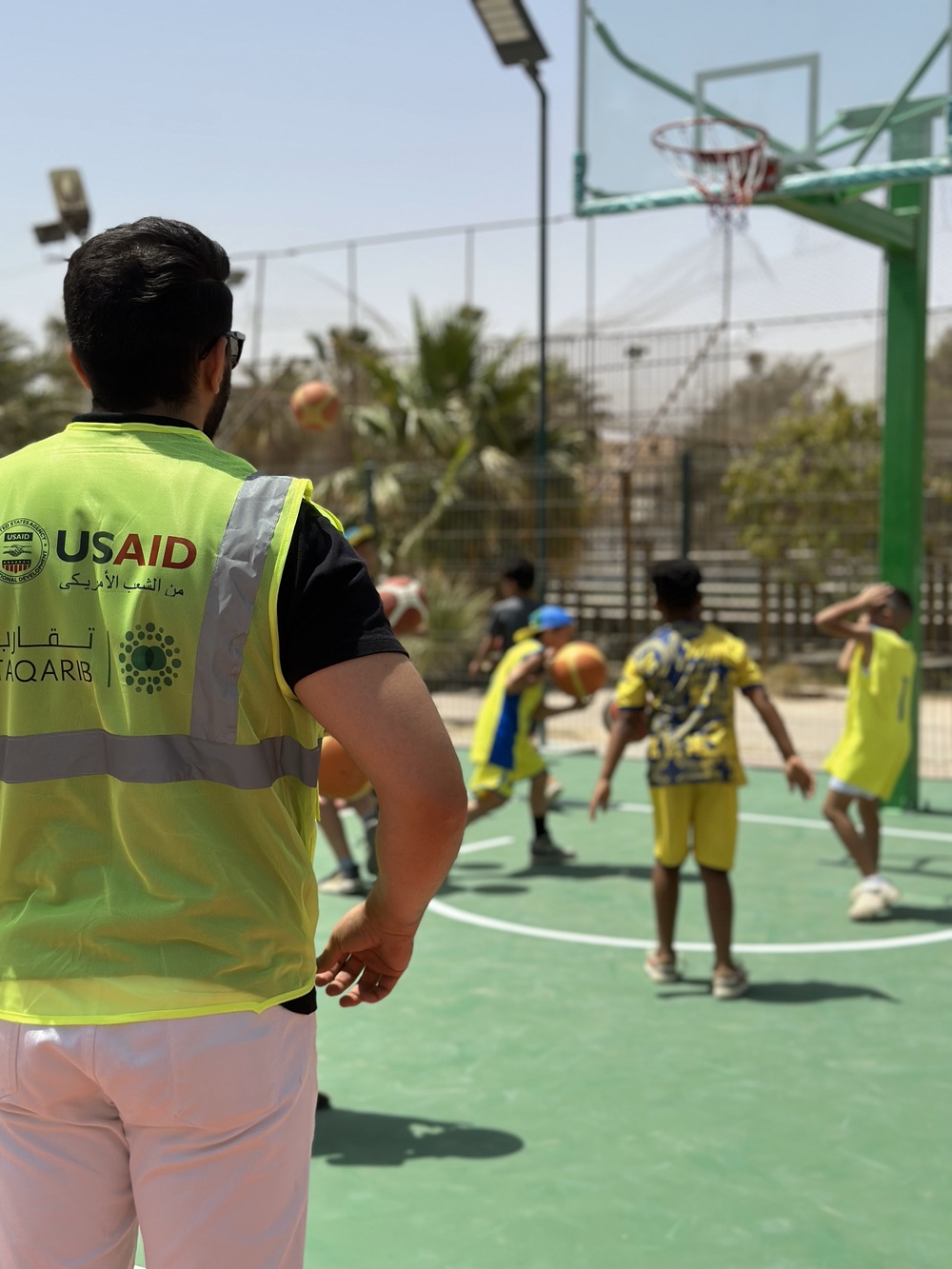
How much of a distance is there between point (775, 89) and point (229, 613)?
8513mm

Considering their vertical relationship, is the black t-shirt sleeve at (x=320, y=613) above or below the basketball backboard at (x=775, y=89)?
below

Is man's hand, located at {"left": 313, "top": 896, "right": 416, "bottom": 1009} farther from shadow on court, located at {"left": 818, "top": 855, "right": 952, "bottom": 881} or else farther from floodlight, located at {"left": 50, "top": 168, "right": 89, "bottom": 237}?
floodlight, located at {"left": 50, "top": 168, "right": 89, "bottom": 237}

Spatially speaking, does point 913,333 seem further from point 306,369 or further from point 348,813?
point 306,369

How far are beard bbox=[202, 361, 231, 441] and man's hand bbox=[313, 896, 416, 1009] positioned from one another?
0.73 meters

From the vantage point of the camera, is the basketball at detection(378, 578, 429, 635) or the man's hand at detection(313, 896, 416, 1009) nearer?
the man's hand at detection(313, 896, 416, 1009)

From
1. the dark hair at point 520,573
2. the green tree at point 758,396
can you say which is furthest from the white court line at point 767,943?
the green tree at point 758,396

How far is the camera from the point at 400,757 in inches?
70.9

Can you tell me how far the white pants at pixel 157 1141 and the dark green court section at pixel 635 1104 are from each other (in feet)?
6.44

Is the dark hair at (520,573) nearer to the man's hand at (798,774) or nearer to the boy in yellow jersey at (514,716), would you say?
the boy in yellow jersey at (514,716)

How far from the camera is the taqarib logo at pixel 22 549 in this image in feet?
6.06

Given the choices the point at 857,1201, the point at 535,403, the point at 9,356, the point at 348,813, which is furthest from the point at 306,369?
the point at 857,1201

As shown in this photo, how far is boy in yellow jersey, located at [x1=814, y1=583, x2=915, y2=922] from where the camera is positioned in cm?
729

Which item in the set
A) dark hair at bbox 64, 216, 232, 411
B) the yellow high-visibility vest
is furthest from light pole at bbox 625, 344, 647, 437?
the yellow high-visibility vest

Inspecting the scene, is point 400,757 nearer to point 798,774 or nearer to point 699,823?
point 699,823
